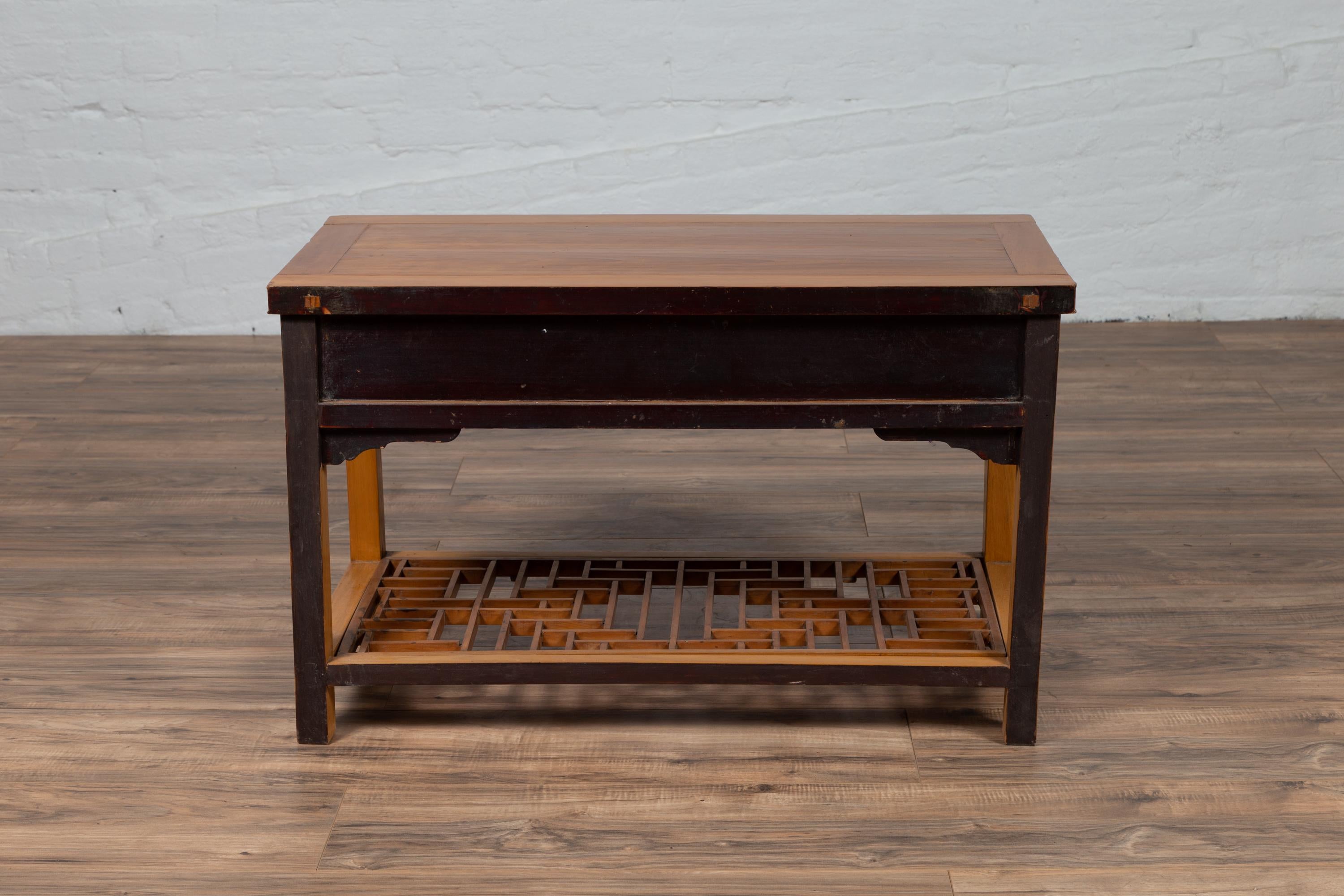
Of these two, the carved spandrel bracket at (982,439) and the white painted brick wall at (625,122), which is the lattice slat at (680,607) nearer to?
the carved spandrel bracket at (982,439)

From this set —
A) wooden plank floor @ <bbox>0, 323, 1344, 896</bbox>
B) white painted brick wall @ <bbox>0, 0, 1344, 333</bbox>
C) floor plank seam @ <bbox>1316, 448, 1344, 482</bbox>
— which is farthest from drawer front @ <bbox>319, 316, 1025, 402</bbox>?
white painted brick wall @ <bbox>0, 0, 1344, 333</bbox>

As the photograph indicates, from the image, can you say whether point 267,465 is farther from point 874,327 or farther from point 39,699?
point 874,327

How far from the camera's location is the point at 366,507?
8.15ft

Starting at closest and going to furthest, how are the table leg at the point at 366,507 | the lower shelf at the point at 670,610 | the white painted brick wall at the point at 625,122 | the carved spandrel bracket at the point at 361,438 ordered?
the carved spandrel bracket at the point at 361,438
the lower shelf at the point at 670,610
the table leg at the point at 366,507
the white painted brick wall at the point at 625,122

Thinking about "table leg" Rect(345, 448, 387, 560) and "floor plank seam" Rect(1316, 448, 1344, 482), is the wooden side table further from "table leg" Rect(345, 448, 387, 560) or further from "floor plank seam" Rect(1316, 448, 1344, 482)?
"floor plank seam" Rect(1316, 448, 1344, 482)

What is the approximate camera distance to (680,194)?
14.4ft

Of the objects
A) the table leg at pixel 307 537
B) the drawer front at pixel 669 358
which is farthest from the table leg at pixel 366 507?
the drawer front at pixel 669 358

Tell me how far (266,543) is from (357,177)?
1.83 metres

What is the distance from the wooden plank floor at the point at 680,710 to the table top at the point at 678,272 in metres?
0.66

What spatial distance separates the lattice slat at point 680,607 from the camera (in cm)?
221

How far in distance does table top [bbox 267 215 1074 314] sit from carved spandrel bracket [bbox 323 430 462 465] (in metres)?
0.17

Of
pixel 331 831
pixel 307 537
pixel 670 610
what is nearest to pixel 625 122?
pixel 670 610

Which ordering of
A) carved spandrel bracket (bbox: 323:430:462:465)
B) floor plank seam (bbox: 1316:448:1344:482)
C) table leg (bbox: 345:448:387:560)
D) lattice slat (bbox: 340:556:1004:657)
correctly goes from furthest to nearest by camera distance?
floor plank seam (bbox: 1316:448:1344:482), table leg (bbox: 345:448:387:560), lattice slat (bbox: 340:556:1004:657), carved spandrel bracket (bbox: 323:430:462:465)

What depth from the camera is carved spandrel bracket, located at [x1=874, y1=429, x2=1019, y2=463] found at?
195 cm
